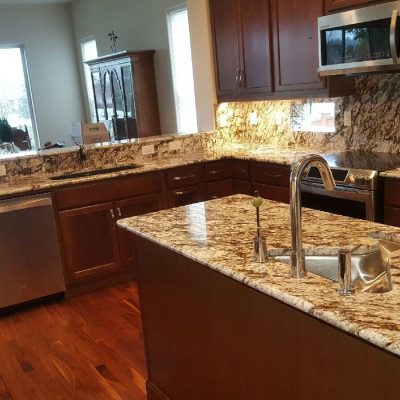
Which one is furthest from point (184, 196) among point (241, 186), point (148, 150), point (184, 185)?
point (148, 150)

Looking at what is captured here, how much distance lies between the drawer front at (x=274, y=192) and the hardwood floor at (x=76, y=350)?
52.4 inches

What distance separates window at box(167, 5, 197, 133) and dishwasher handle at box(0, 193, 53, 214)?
2.93 meters

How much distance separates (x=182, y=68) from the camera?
6.47 meters

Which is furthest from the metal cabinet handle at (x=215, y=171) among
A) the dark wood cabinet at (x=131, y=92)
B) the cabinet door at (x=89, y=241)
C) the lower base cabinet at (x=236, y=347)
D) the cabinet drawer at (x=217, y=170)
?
the dark wood cabinet at (x=131, y=92)

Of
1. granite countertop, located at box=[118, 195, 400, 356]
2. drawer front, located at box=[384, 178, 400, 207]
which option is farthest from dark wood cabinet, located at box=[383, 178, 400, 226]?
granite countertop, located at box=[118, 195, 400, 356]

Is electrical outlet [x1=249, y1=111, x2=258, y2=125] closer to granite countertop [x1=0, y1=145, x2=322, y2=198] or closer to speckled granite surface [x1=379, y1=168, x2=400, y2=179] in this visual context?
granite countertop [x1=0, y1=145, x2=322, y2=198]

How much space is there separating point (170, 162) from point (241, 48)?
120 centimetres

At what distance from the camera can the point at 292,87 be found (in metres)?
4.04

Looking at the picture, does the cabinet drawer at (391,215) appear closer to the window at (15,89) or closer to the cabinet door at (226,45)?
the cabinet door at (226,45)

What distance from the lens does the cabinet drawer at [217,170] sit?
4382 mm

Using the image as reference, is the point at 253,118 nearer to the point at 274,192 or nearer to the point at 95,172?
the point at 274,192

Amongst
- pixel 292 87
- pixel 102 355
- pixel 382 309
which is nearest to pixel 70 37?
pixel 292 87

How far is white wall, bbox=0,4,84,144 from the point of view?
852 cm

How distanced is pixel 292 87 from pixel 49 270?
2.37 metres
